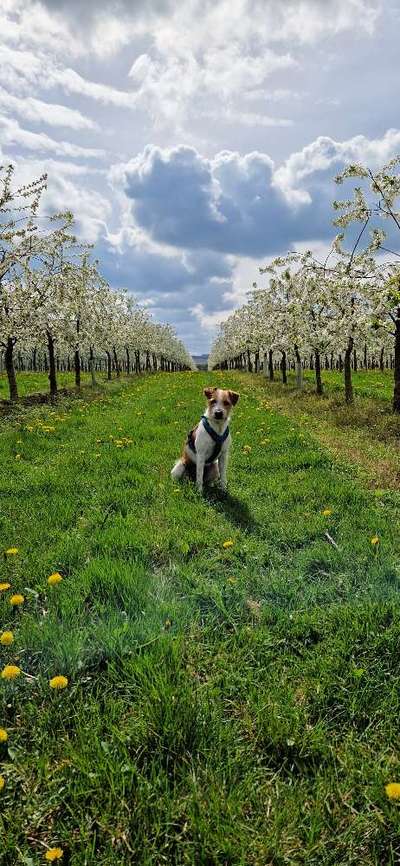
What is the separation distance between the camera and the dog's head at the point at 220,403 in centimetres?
683

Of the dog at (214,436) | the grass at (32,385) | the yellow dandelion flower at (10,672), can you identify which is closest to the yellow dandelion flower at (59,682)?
the yellow dandelion flower at (10,672)

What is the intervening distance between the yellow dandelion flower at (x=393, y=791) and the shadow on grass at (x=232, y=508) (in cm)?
336

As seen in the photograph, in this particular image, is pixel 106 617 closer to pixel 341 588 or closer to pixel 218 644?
pixel 218 644

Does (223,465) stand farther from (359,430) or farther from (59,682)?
(359,430)

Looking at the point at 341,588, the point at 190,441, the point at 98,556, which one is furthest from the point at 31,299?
the point at 341,588

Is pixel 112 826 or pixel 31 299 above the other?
pixel 31 299

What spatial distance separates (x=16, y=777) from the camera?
2.37 m

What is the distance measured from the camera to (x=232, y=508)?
6422 mm

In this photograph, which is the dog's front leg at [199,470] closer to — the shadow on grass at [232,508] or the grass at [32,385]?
the shadow on grass at [232,508]

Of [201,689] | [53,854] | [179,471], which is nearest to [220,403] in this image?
[179,471]

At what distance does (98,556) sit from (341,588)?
7.59ft

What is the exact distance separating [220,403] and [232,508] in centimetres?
159

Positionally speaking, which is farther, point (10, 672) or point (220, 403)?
point (220, 403)

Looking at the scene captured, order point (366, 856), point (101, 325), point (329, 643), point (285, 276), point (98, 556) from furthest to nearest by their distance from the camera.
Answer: point (101, 325)
point (285, 276)
point (98, 556)
point (329, 643)
point (366, 856)
